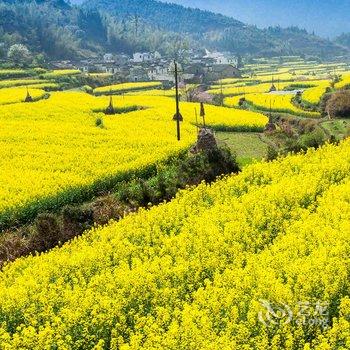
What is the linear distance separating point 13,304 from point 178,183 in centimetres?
1416

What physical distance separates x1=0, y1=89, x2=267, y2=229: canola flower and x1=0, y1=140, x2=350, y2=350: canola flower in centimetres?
669

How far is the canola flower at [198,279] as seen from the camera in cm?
1188

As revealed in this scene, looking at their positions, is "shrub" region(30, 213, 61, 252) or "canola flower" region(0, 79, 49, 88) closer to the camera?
"shrub" region(30, 213, 61, 252)

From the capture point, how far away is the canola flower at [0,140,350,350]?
1188 cm

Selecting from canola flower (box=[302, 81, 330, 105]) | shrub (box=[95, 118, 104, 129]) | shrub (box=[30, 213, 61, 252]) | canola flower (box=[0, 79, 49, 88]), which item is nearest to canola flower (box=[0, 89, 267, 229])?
shrub (box=[95, 118, 104, 129])

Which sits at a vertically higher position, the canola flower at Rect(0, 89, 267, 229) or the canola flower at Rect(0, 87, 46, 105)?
the canola flower at Rect(0, 87, 46, 105)

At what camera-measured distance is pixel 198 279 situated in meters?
15.3

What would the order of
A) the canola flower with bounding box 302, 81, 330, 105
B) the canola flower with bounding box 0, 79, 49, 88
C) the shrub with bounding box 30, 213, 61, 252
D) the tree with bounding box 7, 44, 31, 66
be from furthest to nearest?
the tree with bounding box 7, 44, 31, 66 < the canola flower with bounding box 0, 79, 49, 88 < the canola flower with bounding box 302, 81, 330, 105 < the shrub with bounding box 30, 213, 61, 252

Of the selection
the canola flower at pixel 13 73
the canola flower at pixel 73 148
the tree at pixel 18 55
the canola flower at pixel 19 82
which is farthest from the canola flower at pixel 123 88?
the canola flower at pixel 73 148

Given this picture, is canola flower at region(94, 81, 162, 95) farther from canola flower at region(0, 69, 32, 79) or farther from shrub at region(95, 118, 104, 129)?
shrub at region(95, 118, 104, 129)

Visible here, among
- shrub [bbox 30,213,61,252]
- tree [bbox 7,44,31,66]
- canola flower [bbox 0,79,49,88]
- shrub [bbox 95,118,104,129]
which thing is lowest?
shrub [bbox 30,213,61,252]

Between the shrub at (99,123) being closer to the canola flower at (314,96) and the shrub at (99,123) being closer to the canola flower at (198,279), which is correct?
the canola flower at (198,279)
